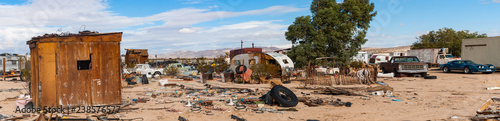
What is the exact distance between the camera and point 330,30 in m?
26.7

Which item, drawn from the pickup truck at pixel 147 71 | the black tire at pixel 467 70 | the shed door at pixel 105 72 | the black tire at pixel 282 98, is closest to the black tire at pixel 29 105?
the shed door at pixel 105 72

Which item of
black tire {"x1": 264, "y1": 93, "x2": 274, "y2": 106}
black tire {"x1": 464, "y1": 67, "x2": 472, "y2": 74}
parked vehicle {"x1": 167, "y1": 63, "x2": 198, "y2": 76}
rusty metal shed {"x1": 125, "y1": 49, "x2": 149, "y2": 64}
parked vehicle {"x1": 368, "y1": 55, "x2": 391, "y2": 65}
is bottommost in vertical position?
black tire {"x1": 264, "y1": 93, "x2": 274, "y2": 106}

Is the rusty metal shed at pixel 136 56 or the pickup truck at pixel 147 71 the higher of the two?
the rusty metal shed at pixel 136 56

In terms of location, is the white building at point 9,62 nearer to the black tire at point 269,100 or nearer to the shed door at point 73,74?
the shed door at point 73,74

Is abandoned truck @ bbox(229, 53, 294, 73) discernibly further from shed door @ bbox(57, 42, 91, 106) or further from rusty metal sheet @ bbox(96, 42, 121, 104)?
shed door @ bbox(57, 42, 91, 106)

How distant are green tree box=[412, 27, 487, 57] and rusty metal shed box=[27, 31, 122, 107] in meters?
51.3

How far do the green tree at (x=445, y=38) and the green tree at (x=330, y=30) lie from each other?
1095 inches

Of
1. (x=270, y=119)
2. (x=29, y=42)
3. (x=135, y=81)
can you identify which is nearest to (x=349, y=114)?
(x=270, y=119)

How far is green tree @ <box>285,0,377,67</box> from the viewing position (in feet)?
87.0

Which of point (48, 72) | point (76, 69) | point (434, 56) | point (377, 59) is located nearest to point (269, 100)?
point (76, 69)

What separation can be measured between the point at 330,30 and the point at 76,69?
21.0 m

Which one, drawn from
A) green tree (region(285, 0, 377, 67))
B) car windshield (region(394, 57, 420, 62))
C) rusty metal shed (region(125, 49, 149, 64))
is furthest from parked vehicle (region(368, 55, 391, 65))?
rusty metal shed (region(125, 49, 149, 64))

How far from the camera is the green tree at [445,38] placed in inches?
1930

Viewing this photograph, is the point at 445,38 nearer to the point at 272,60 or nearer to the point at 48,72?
the point at 272,60
